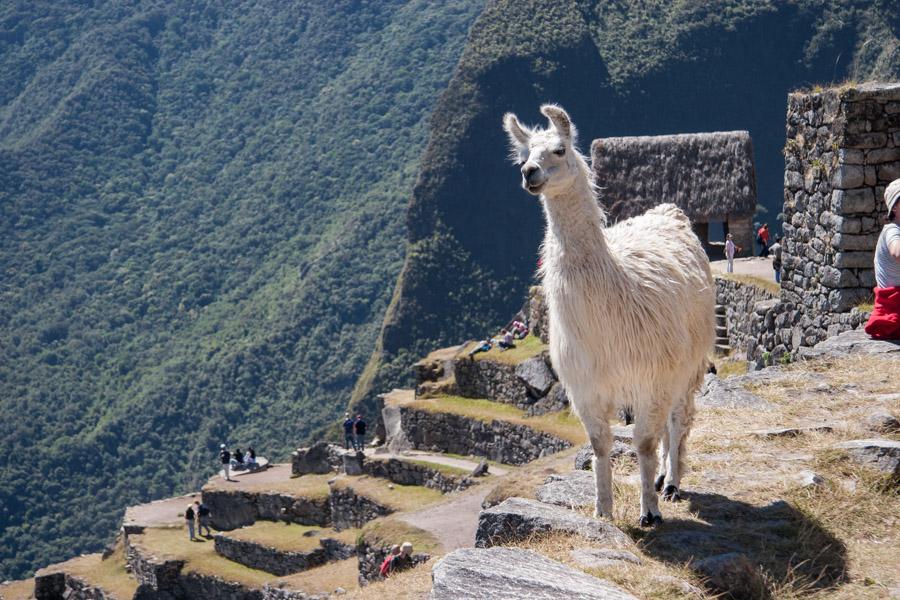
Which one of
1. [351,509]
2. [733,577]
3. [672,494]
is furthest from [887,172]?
[351,509]

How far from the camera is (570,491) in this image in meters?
6.65

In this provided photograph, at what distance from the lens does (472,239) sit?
70.9 meters

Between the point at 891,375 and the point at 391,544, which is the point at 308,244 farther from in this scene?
the point at 891,375

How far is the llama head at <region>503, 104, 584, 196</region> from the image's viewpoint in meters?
6.04

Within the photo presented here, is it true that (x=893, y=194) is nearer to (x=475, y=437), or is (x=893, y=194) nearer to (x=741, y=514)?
(x=741, y=514)

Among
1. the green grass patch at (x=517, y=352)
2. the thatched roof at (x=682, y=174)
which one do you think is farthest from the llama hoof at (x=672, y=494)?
the green grass patch at (x=517, y=352)

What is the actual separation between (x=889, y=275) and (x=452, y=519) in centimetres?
856

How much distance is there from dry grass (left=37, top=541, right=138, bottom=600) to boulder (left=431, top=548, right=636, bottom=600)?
74.6 feet

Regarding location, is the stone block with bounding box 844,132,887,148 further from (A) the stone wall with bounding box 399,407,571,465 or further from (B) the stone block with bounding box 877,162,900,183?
(A) the stone wall with bounding box 399,407,571,465

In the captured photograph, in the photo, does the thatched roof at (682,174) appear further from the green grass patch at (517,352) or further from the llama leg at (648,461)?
the llama leg at (648,461)

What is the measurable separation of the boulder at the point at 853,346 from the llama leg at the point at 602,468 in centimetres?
337

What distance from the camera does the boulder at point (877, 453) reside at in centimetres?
634

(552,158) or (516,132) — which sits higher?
(516,132)

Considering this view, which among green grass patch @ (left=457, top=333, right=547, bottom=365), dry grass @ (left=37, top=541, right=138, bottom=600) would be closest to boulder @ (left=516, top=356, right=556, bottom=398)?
green grass patch @ (left=457, top=333, right=547, bottom=365)
